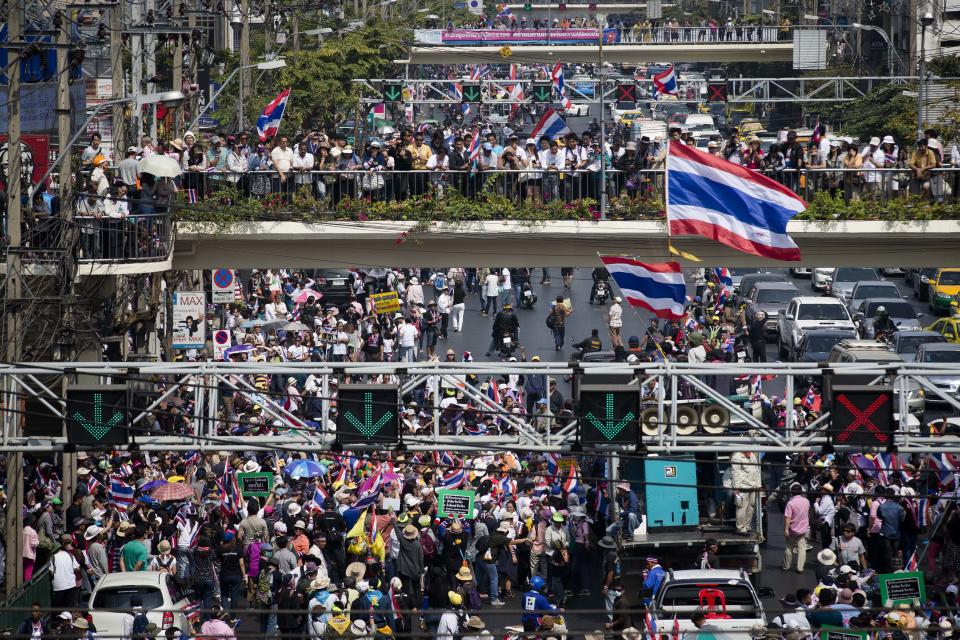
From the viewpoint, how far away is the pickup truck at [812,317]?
131ft

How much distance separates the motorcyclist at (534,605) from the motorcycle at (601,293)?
2491 centimetres

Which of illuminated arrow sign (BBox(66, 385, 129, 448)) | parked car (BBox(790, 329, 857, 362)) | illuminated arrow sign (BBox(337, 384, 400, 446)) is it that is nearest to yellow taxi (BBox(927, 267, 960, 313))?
parked car (BBox(790, 329, 857, 362))

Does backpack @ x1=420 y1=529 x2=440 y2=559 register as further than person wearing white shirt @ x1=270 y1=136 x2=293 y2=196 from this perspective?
No

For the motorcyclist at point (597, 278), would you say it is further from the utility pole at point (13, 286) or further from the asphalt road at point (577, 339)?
the utility pole at point (13, 286)

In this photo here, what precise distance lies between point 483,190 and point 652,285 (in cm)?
1202

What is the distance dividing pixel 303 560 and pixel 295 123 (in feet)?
116

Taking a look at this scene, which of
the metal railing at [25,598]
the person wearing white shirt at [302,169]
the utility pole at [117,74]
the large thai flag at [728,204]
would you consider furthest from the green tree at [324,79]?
the large thai flag at [728,204]

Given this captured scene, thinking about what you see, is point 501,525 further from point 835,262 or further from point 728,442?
point 835,262

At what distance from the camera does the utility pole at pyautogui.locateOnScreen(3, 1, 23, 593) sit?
22.3 meters

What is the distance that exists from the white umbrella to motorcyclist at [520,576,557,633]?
9.95 metres

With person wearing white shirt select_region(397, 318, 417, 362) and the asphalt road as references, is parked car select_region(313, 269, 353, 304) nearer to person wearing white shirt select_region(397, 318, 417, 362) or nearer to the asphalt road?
the asphalt road

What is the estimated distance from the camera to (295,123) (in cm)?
5588

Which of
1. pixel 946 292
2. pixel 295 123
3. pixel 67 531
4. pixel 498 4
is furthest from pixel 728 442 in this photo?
pixel 498 4

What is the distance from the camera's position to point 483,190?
32938 mm
